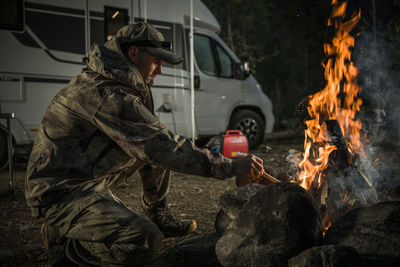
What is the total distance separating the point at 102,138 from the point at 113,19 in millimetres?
5352

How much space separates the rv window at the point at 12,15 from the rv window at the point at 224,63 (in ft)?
14.2

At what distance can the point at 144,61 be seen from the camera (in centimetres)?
280

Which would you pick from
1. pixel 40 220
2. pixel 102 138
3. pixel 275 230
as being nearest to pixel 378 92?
pixel 275 230

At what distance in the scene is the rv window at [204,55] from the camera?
8547 mm

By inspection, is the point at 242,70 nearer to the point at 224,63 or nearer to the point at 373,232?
the point at 224,63

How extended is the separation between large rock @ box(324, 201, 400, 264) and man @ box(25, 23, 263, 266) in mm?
652

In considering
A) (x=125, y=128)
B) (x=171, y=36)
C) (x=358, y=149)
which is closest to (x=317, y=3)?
(x=171, y=36)

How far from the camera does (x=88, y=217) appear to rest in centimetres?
247

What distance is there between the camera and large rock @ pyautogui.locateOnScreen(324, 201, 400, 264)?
2.09 meters

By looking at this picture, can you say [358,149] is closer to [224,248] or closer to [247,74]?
[224,248]

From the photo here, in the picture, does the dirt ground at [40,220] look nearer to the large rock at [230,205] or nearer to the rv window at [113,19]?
the large rock at [230,205]

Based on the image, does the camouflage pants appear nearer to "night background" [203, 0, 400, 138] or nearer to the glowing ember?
the glowing ember

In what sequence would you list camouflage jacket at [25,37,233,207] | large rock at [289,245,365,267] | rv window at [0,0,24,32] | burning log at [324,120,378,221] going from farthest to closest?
A: rv window at [0,0,24,32], burning log at [324,120,378,221], camouflage jacket at [25,37,233,207], large rock at [289,245,365,267]

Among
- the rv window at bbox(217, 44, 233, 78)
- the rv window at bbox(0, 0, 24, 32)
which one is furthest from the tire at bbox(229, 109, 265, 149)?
the rv window at bbox(0, 0, 24, 32)
